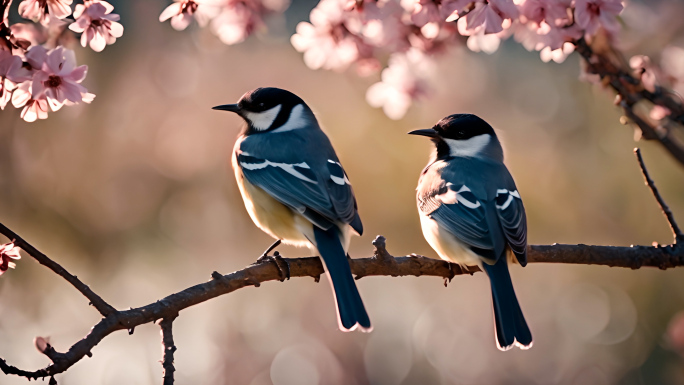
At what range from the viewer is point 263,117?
13.0 ft

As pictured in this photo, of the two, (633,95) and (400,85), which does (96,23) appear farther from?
(400,85)

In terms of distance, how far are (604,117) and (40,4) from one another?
486 centimetres

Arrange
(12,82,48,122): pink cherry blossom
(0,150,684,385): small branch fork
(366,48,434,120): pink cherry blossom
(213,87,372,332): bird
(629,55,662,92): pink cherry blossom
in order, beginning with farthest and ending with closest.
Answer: (366,48,434,120): pink cherry blossom
(629,55,662,92): pink cherry blossom
(213,87,372,332): bird
(12,82,48,122): pink cherry blossom
(0,150,684,385): small branch fork

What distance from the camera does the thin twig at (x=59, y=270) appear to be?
241cm

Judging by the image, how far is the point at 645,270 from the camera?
6070 millimetres

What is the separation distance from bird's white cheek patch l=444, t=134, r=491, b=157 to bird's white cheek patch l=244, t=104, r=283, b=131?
852mm

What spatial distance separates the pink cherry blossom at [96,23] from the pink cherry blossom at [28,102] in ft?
0.87

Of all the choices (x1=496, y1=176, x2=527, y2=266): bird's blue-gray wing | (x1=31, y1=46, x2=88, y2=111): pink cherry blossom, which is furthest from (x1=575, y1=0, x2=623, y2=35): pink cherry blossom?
(x1=31, y1=46, x2=88, y2=111): pink cherry blossom

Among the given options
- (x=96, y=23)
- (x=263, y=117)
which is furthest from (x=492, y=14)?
(x=96, y=23)

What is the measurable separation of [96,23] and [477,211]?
5.63ft

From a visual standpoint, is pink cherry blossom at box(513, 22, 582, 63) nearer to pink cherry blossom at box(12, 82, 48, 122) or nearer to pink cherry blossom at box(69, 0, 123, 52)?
pink cherry blossom at box(69, 0, 123, 52)

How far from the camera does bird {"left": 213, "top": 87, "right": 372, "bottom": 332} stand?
3121 millimetres

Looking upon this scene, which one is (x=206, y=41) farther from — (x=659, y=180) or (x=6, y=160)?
(x=659, y=180)

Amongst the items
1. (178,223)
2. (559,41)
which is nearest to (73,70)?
(559,41)
